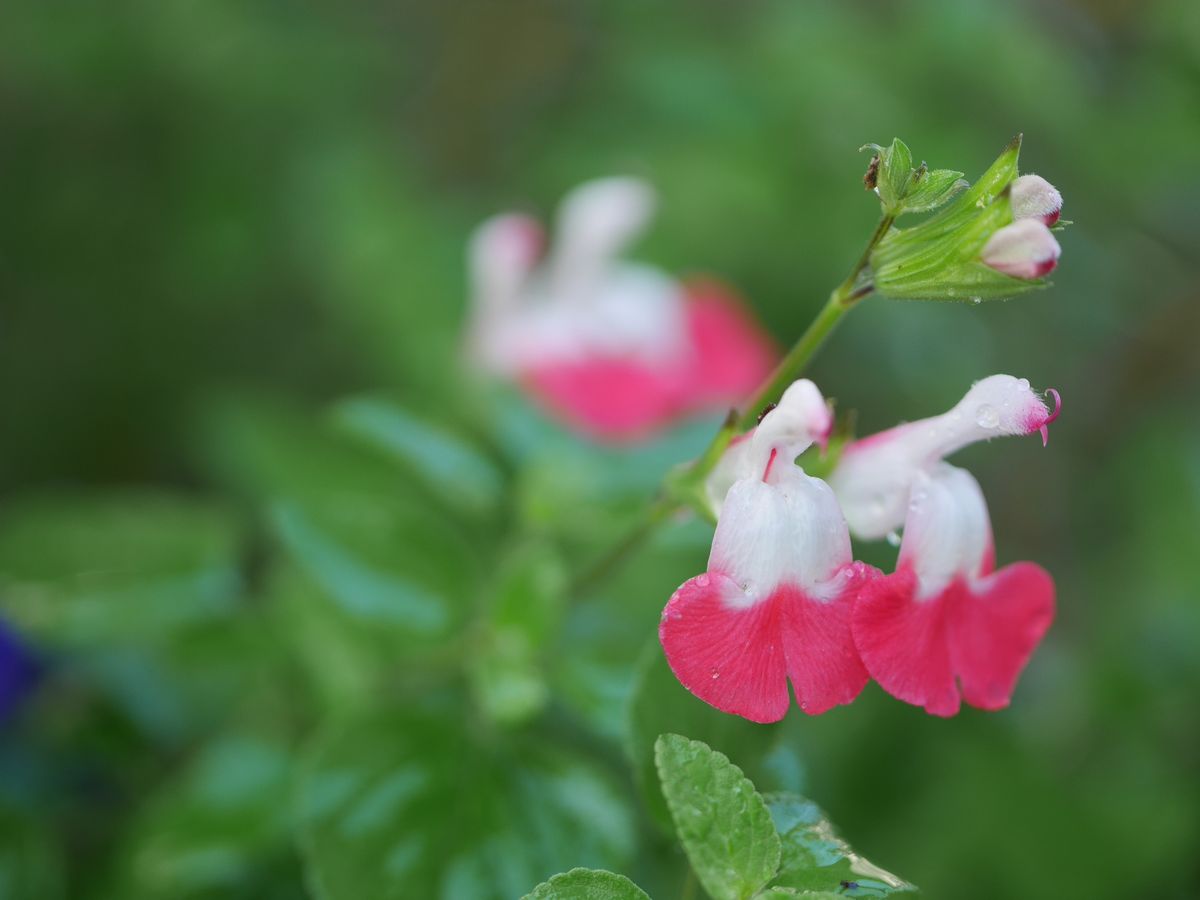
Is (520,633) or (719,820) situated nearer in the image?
(719,820)

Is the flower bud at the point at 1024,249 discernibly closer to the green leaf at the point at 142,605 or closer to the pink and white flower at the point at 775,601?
the pink and white flower at the point at 775,601

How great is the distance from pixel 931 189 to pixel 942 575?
0.16 metres

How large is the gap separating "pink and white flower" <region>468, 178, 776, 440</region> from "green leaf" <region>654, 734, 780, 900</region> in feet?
1.99

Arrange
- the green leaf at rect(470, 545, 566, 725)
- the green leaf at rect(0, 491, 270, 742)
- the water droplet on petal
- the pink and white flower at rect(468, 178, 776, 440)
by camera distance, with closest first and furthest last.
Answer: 1. the water droplet on petal
2. the green leaf at rect(470, 545, 566, 725)
3. the green leaf at rect(0, 491, 270, 742)
4. the pink and white flower at rect(468, 178, 776, 440)

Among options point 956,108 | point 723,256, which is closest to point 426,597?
point 723,256

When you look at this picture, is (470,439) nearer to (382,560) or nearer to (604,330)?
(604,330)

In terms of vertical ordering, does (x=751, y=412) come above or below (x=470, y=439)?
above

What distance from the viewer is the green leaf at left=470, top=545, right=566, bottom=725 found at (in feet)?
2.11

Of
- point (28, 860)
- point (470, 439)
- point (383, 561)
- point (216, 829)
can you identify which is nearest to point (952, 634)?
Result: point (383, 561)

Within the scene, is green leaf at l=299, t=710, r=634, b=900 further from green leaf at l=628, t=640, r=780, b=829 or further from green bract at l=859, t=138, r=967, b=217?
green bract at l=859, t=138, r=967, b=217

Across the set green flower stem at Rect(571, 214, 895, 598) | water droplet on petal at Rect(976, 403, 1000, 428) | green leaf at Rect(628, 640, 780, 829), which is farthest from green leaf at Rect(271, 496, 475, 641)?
water droplet on petal at Rect(976, 403, 1000, 428)

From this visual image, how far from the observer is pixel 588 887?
0.42 metres

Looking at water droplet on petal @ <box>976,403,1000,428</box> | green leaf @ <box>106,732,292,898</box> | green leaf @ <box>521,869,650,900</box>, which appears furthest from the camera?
green leaf @ <box>106,732,292,898</box>

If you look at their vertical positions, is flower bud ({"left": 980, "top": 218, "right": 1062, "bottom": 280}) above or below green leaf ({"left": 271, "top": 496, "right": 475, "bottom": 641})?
above
